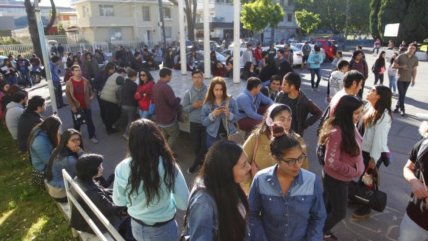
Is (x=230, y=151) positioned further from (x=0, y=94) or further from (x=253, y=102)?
(x=0, y=94)

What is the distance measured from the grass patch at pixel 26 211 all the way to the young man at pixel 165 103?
2280mm

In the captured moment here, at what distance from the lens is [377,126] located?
394 centimetres

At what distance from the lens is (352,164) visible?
3152mm

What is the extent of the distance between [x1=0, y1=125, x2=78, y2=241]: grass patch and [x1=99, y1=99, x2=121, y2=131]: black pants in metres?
2.14

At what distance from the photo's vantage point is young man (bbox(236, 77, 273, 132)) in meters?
5.05

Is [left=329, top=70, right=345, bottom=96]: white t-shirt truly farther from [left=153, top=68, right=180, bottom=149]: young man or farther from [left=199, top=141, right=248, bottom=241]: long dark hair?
[left=199, top=141, right=248, bottom=241]: long dark hair

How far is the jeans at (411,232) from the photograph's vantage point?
2605 mm

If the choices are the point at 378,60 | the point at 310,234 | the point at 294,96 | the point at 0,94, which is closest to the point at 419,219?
the point at 310,234

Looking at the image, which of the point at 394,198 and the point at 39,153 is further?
the point at 394,198

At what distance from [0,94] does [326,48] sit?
1983 cm

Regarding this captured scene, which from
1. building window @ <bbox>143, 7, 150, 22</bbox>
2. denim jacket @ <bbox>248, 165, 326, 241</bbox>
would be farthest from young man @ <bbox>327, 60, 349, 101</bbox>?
building window @ <bbox>143, 7, 150, 22</bbox>

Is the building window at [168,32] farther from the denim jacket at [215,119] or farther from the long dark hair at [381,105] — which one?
the long dark hair at [381,105]

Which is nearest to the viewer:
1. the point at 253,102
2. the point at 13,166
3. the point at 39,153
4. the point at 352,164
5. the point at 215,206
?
the point at 215,206

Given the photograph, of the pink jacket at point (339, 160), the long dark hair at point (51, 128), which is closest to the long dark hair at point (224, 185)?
the pink jacket at point (339, 160)
